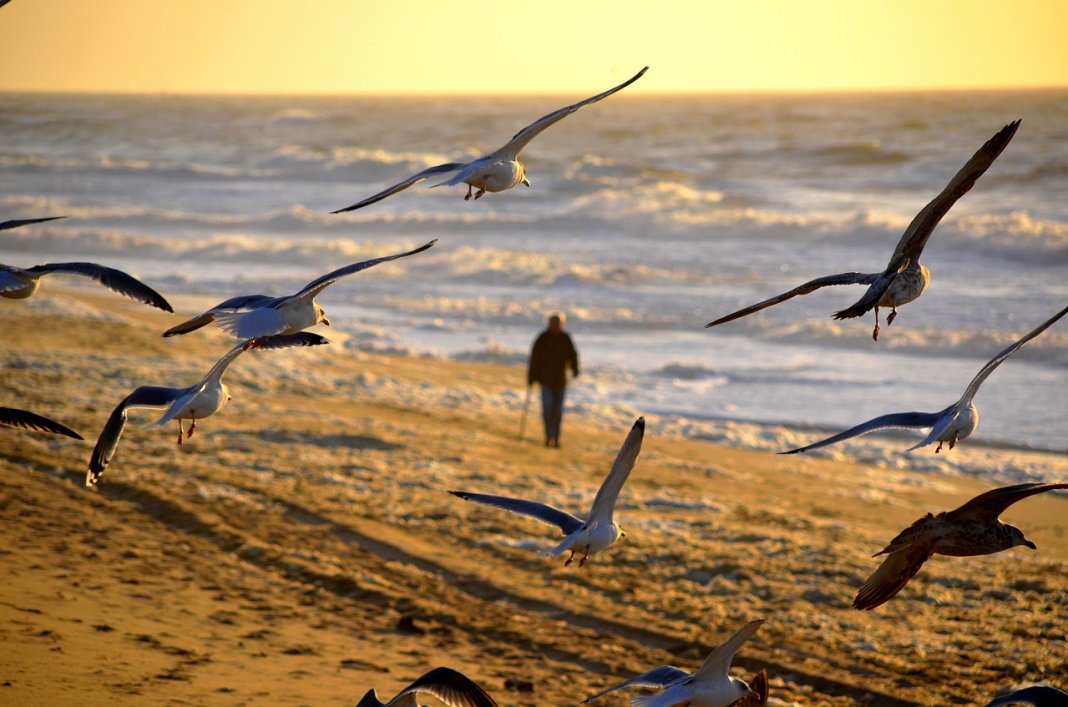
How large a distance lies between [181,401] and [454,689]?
2.18 metres

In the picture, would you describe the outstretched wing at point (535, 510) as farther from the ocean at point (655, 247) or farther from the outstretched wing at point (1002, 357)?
the ocean at point (655, 247)

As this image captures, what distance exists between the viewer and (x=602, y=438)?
13.3 m

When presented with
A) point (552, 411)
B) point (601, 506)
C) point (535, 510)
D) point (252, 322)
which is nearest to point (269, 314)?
point (252, 322)

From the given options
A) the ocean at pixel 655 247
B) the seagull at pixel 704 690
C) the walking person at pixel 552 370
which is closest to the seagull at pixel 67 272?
the seagull at pixel 704 690

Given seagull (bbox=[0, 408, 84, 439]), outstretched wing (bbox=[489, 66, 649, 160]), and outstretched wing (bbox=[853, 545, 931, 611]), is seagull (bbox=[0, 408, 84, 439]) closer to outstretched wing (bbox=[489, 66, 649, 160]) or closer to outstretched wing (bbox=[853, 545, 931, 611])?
outstretched wing (bbox=[489, 66, 649, 160])

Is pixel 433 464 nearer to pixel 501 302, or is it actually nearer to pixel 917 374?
pixel 917 374

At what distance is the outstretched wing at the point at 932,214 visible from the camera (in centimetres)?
454

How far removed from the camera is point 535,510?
5.36m

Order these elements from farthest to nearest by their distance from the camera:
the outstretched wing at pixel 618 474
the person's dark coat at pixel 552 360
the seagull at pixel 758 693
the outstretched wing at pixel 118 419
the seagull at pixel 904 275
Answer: the person's dark coat at pixel 552 360 < the outstretched wing at pixel 118 419 < the outstretched wing at pixel 618 474 < the seagull at pixel 904 275 < the seagull at pixel 758 693

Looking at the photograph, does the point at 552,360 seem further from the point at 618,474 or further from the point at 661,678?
the point at 661,678

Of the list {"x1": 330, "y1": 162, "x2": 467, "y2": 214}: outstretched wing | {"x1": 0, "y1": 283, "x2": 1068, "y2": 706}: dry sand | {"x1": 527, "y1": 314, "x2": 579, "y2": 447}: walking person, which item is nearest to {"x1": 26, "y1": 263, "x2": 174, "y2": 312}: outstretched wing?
{"x1": 0, "y1": 283, "x2": 1068, "y2": 706}: dry sand

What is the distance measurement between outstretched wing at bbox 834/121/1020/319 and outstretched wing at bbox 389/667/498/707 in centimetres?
194

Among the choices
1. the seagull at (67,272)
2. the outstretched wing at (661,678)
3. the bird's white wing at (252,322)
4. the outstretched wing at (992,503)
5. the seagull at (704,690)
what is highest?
the seagull at (67,272)

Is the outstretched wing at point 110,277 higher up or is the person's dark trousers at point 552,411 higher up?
the outstretched wing at point 110,277
